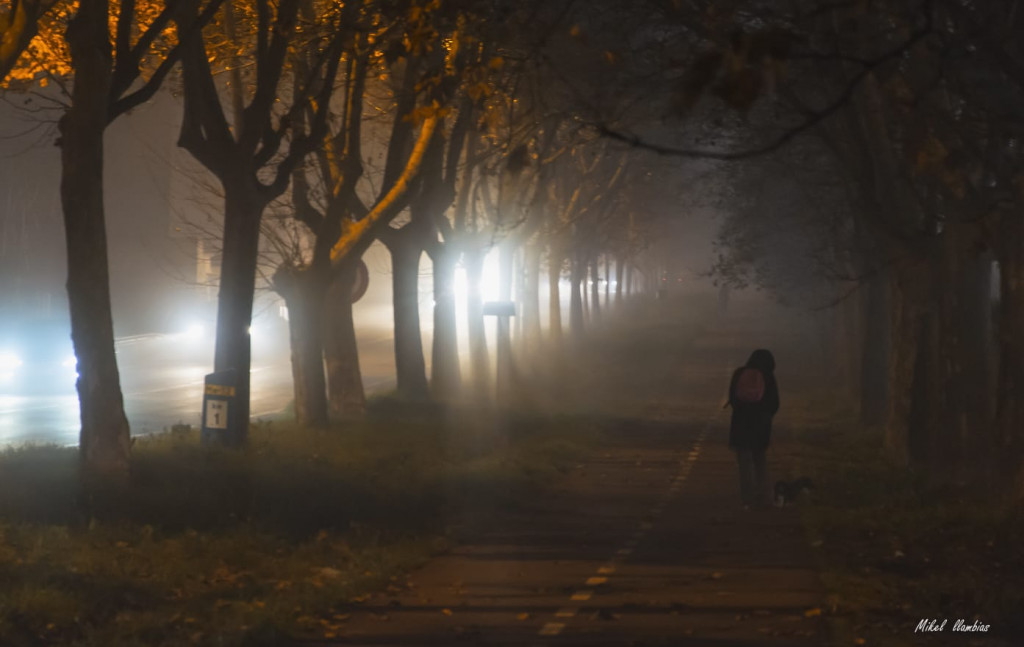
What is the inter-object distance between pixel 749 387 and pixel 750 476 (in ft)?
3.13

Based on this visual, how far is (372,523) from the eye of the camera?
1378 cm

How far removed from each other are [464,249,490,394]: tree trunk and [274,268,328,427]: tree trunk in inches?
351

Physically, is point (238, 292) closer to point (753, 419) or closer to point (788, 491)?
point (753, 419)

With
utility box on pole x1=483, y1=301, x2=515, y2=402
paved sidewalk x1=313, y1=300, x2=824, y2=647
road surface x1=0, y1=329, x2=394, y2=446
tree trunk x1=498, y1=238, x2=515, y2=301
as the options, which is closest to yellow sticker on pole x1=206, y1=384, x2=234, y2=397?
paved sidewalk x1=313, y1=300, x2=824, y2=647

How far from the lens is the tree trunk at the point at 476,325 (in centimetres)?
3028

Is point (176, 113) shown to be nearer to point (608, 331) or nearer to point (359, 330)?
point (359, 330)

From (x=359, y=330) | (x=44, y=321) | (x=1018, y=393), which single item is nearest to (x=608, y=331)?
(x=359, y=330)

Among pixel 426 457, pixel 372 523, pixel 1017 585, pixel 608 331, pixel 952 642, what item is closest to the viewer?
pixel 952 642

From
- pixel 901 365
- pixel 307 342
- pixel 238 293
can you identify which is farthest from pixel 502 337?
pixel 238 293

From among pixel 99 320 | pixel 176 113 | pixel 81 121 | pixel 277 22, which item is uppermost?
pixel 176 113

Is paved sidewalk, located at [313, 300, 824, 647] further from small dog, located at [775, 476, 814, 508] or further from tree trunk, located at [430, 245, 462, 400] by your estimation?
tree trunk, located at [430, 245, 462, 400]

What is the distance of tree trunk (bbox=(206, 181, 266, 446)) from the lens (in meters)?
16.8

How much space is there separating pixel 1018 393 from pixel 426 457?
7677 mm

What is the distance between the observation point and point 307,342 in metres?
20.5
